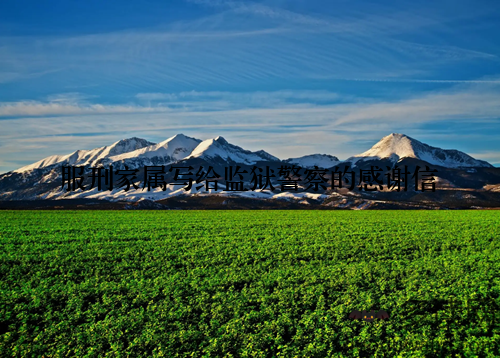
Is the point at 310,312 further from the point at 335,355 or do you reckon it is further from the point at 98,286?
the point at 98,286

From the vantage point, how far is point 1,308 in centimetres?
Answer: 1522

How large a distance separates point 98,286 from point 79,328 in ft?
13.8

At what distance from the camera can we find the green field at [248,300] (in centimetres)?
1216

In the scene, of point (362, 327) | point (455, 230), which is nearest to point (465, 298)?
point (362, 327)

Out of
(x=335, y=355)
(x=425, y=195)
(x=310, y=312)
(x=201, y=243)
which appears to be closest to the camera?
(x=335, y=355)

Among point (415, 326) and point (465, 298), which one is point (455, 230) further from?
point (415, 326)

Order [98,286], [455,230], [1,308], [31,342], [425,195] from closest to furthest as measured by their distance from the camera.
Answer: [31,342]
[1,308]
[98,286]
[455,230]
[425,195]

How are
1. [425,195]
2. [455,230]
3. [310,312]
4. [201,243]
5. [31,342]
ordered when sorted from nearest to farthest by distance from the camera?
[31,342] → [310,312] → [201,243] → [455,230] → [425,195]

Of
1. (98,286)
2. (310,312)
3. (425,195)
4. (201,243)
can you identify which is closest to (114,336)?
(98,286)

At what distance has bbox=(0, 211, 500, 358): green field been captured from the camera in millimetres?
12164

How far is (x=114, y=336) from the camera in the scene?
1273 centimetres

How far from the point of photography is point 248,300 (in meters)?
15.3

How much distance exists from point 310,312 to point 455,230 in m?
28.4

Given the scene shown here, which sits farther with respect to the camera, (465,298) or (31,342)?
(465,298)
